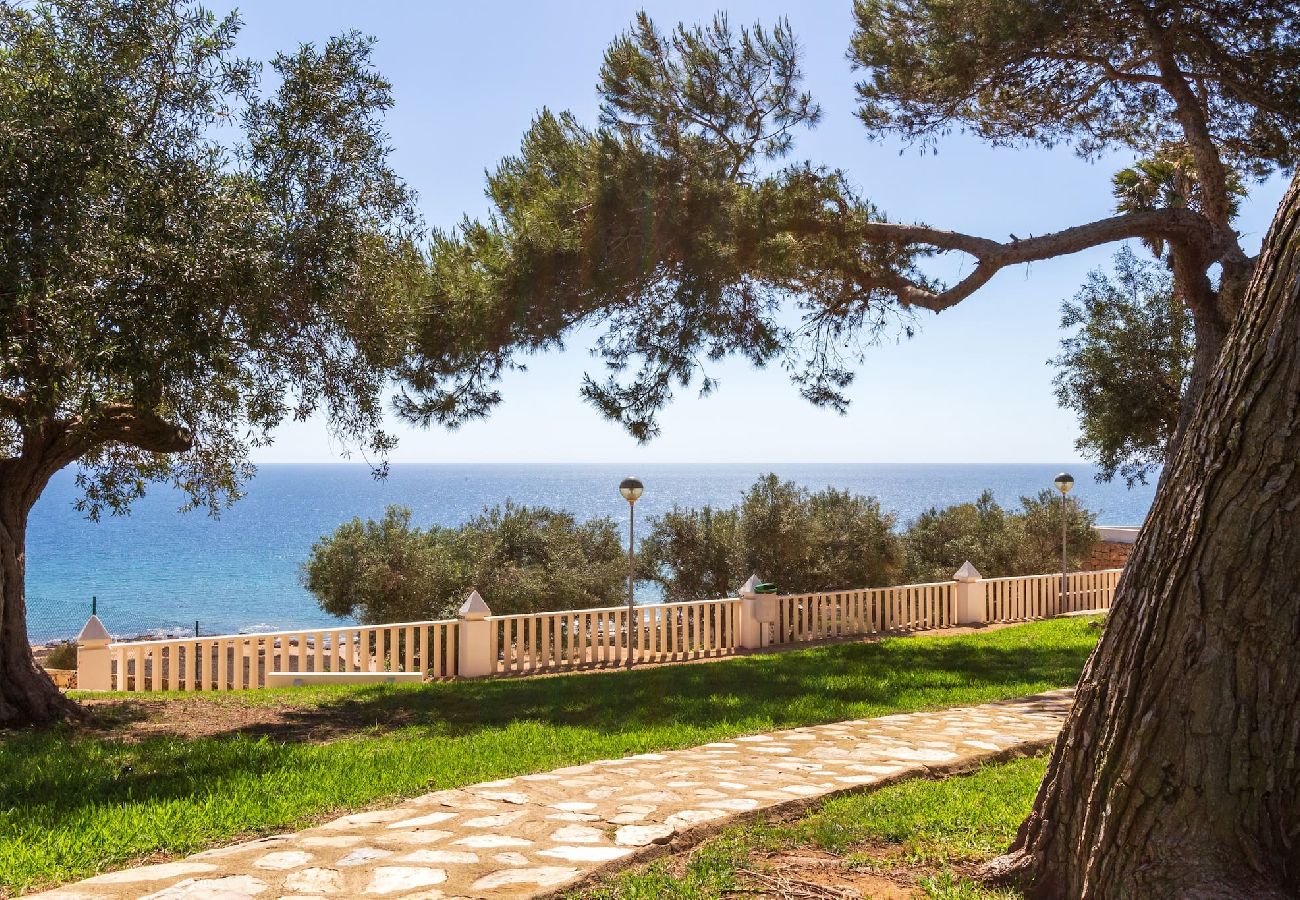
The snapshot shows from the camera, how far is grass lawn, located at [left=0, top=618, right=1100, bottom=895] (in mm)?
4191

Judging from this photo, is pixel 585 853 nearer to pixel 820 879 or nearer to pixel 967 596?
pixel 820 879

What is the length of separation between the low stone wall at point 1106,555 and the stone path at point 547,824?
19090 millimetres

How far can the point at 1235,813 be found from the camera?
2.62 m

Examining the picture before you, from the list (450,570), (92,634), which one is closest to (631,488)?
(92,634)

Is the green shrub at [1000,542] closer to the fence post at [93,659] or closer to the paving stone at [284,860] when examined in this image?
the fence post at [93,659]

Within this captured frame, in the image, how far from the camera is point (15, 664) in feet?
23.7

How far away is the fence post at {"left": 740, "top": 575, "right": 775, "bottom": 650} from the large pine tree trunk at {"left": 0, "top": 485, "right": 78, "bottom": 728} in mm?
8065

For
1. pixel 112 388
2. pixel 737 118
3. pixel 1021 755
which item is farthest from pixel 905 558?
pixel 112 388

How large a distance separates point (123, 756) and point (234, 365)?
9.78 feet

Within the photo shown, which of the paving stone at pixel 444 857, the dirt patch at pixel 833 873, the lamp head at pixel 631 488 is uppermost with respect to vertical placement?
the lamp head at pixel 631 488

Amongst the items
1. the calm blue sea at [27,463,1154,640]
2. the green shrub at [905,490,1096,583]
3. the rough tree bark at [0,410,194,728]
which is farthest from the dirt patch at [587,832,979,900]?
the green shrub at [905,490,1096,583]

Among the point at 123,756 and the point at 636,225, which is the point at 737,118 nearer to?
the point at 636,225

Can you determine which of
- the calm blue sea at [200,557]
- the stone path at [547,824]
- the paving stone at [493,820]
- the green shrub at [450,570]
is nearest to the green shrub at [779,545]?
the green shrub at [450,570]

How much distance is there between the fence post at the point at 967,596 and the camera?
48.9ft
